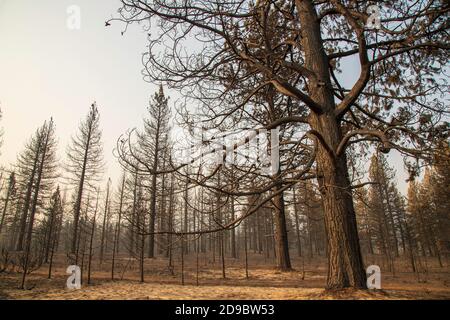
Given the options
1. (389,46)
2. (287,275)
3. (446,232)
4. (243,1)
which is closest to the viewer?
(389,46)

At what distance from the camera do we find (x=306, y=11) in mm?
4898

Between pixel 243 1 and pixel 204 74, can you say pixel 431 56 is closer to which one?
pixel 243 1

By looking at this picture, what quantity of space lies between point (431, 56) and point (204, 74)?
4427 mm

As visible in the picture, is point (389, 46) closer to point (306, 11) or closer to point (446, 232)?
point (306, 11)

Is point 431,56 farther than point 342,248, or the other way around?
point 431,56

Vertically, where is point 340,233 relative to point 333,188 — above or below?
below

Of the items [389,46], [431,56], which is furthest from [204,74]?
[431,56]

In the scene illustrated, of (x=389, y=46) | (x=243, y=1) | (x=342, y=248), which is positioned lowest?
(x=342, y=248)

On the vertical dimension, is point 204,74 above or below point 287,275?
above

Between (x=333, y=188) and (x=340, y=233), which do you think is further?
(x=333, y=188)

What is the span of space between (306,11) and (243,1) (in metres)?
1.31
